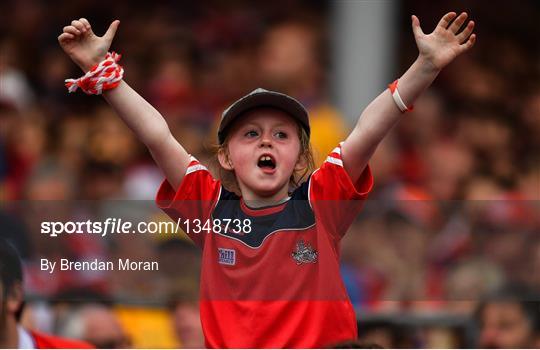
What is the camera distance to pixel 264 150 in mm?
4520

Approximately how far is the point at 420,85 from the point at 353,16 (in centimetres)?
459

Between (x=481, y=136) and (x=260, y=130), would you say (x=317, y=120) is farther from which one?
(x=260, y=130)

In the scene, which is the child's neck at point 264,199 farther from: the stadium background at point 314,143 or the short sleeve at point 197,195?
the stadium background at point 314,143

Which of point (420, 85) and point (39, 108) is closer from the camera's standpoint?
point (420, 85)

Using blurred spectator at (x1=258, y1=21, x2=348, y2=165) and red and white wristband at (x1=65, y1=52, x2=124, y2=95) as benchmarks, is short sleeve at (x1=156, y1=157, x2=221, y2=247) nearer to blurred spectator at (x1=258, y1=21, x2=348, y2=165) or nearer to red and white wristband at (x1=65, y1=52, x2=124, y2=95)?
red and white wristband at (x1=65, y1=52, x2=124, y2=95)

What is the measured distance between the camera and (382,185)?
7.92 metres

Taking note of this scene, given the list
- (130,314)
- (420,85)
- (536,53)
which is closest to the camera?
(420,85)

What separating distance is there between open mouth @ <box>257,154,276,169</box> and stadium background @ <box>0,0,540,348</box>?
2.32 ft

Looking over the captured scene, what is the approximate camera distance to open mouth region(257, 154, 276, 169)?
4.52m

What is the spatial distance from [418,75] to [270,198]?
641mm

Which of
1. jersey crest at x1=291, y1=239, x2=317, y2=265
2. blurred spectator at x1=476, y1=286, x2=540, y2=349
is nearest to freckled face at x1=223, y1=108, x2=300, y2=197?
jersey crest at x1=291, y1=239, x2=317, y2=265

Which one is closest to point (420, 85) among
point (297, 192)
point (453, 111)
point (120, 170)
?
point (297, 192)
